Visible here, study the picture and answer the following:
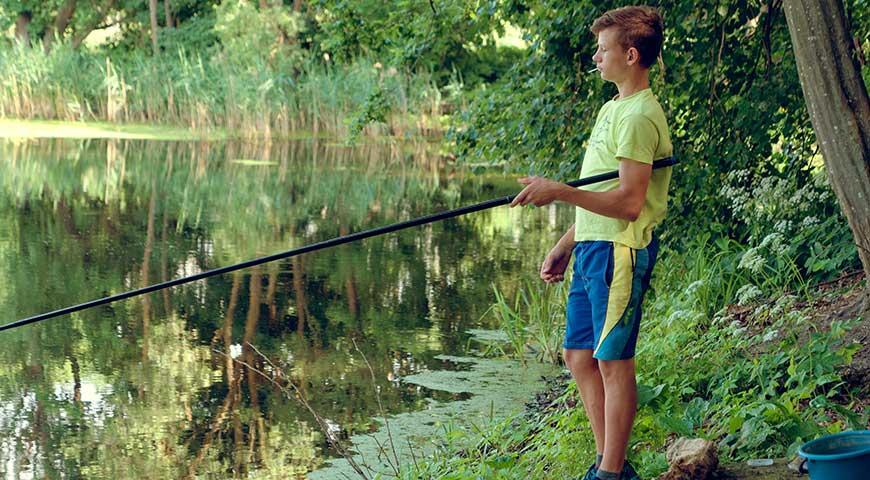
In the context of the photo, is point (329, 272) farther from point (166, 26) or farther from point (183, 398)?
point (166, 26)

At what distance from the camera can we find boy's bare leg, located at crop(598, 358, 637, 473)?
301 centimetres

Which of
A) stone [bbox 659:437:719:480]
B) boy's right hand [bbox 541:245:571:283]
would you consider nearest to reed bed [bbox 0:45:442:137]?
boy's right hand [bbox 541:245:571:283]

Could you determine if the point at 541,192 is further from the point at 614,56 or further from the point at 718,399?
the point at 718,399

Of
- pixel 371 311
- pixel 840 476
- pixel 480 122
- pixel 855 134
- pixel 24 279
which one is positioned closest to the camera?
pixel 840 476

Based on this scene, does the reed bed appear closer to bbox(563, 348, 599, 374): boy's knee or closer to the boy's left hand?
bbox(563, 348, 599, 374): boy's knee

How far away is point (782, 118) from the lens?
539 centimetres

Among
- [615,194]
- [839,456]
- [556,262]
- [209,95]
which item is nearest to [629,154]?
[615,194]

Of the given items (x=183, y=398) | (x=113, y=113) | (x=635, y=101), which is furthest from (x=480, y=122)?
(x=113, y=113)

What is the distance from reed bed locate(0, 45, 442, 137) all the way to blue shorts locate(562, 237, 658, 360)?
1627 cm

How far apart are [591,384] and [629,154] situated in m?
0.64

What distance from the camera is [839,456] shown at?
8.68 feet

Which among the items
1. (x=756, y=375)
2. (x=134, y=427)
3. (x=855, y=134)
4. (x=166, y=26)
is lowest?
(x=134, y=427)

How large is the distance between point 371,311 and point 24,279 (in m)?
2.47

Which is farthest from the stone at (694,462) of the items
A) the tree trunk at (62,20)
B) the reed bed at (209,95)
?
the tree trunk at (62,20)
